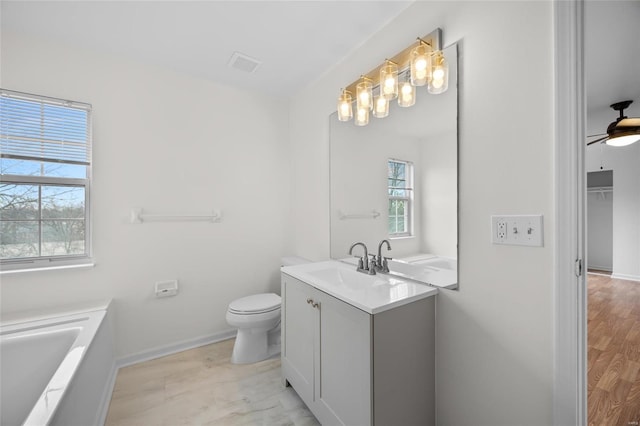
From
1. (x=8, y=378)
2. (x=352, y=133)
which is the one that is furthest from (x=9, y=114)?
(x=352, y=133)

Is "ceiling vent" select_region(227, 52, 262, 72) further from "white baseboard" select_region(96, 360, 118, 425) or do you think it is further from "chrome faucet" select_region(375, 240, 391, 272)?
"white baseboard" select_region(96, 360, 118, 425)

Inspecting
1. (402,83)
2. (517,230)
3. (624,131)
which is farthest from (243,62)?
(624,131)

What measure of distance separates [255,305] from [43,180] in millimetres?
1753

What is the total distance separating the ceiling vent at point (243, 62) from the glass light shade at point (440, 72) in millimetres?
1404

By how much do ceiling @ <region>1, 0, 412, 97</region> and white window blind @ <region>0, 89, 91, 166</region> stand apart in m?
0.45

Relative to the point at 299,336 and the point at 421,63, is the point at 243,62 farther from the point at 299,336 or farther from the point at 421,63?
the point at 299,336

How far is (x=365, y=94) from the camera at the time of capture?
5.57ft

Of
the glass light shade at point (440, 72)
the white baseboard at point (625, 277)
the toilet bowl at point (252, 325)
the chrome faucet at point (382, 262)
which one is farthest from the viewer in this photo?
the white baseboard at point (625, 277)

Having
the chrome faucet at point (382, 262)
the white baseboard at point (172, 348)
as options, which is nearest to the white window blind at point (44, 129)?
the white baseboard at point (172, 348)

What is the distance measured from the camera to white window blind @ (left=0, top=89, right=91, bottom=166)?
1.71 metres

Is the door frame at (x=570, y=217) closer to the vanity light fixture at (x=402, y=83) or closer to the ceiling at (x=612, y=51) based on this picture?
the ceiling at (x=612, y=51)

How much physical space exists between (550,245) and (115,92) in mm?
2857

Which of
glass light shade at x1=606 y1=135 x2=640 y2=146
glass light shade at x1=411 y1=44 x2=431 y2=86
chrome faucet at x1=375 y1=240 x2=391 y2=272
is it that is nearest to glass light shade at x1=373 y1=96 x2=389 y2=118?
glass light shade at x1=411 y1=44 x2=431 y2=86

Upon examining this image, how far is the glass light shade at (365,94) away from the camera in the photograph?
66.9 inches
